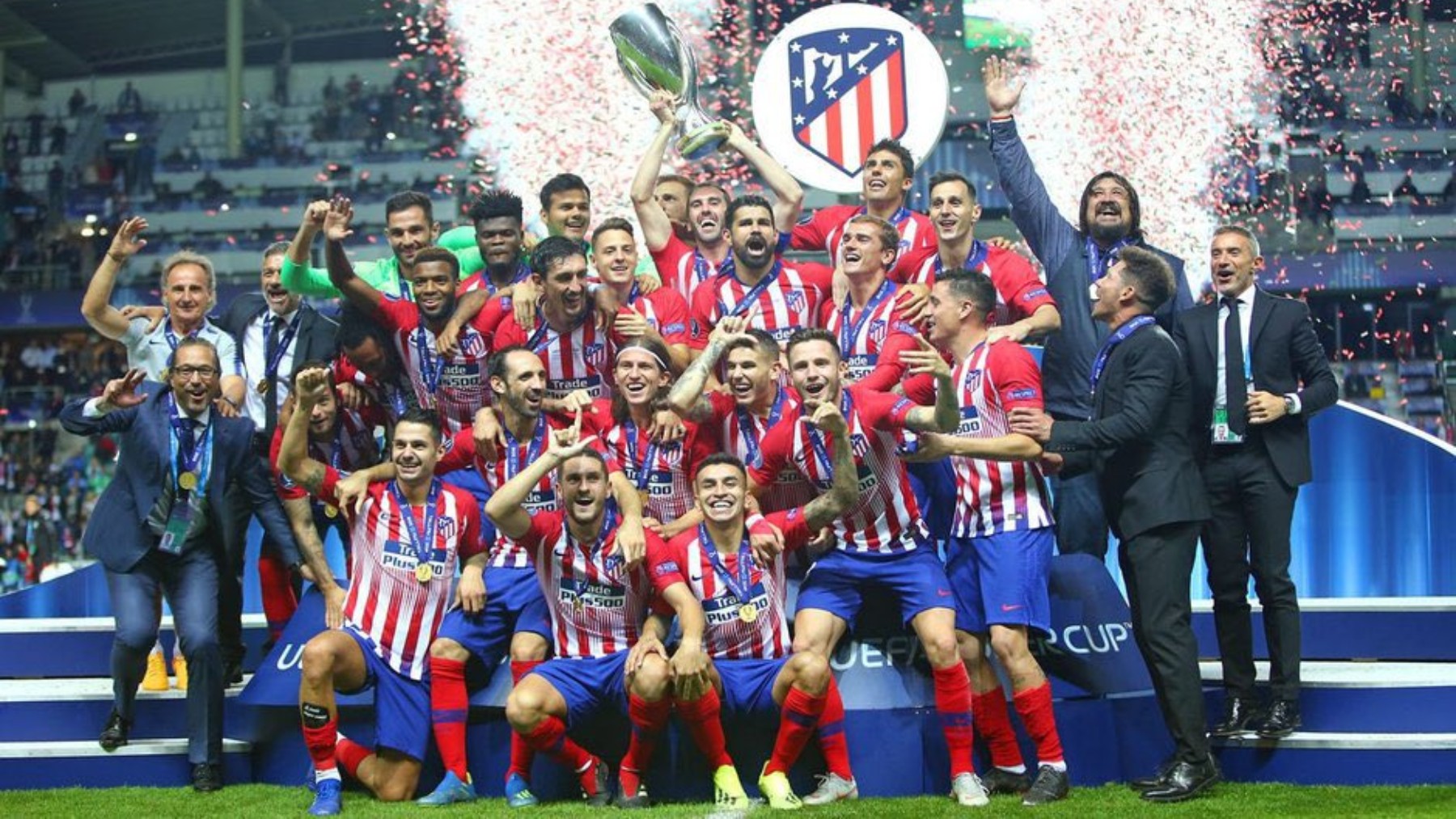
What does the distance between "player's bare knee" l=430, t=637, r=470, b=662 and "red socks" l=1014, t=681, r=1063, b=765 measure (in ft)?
6.07

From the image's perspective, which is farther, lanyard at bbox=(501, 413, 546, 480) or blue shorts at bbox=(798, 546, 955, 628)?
lanyard at bbox=(501, 413, 546, 480)

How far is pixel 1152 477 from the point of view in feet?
18.2

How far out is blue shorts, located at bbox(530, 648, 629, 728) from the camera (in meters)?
5.57

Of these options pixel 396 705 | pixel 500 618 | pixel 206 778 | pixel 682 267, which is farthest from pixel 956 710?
pixel 206 778

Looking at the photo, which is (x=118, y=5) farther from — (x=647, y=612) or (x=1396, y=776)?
(x=1396, y=776)

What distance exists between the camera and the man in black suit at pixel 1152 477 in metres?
5.41

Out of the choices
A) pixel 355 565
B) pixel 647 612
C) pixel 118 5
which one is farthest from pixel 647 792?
pixel 118 5

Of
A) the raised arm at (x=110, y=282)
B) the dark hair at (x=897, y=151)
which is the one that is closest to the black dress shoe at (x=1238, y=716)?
the dark hair at (x=897, y=151)

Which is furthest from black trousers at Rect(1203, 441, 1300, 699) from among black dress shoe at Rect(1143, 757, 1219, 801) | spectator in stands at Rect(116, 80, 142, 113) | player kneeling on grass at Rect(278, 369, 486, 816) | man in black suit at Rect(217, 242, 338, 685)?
spectator in stands at Rect(116, 80, 142, 113)

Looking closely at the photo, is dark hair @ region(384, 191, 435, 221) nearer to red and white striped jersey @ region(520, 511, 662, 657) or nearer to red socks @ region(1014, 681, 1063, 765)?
red and white striped jersey @ region(520, 511, 662, 657)

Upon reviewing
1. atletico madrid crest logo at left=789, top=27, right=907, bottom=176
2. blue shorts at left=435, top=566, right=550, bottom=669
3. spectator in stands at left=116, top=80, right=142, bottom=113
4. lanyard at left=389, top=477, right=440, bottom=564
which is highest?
spectator in stands at left=116, top=80, right=142, bottom=113

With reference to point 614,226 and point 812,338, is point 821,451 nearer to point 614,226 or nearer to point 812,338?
point 812,338

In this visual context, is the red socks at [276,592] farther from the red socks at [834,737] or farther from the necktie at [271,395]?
the red socks at [834,737]

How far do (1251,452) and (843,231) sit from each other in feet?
5.61
